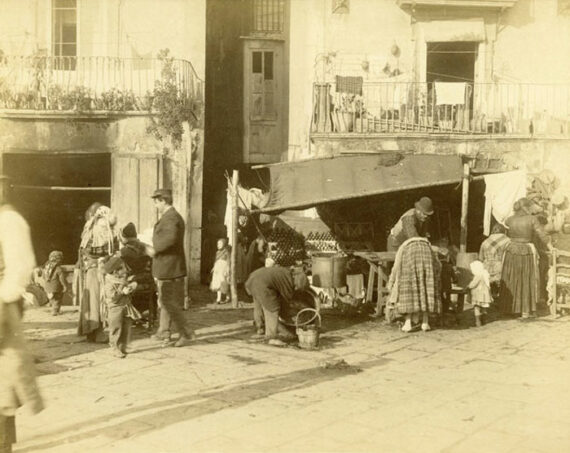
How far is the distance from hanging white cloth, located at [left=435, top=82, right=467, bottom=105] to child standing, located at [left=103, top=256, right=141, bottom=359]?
31.7ft

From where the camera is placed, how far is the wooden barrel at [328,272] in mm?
12281

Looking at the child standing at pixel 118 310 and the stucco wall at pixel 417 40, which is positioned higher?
the stucco wall at pixel 417 40

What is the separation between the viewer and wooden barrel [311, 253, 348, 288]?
12281 mm

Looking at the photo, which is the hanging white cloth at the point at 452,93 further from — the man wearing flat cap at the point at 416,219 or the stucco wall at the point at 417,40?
the man wearing flat cap at the point at 416,219

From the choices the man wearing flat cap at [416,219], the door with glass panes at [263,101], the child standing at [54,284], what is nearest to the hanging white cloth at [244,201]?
the child standing at [54,284]

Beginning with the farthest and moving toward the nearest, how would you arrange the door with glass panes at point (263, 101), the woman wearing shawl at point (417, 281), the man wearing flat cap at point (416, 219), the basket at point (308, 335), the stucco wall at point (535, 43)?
the door with glass panes at point (263, 101) < the stucco wall at point (535, 43) < the man wearing flat cap at point (416, 219) < the woman wearing shawl at point (417, 281) < the basket at point (308, 335)

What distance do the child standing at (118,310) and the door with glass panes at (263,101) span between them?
10647 mm

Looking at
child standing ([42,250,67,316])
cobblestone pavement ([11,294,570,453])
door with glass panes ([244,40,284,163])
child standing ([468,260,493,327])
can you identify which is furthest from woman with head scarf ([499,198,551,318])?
door with glass panes ([244,40,284,163])

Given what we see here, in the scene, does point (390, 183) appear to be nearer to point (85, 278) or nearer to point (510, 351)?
point (510, 351)

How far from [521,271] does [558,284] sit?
714 mm

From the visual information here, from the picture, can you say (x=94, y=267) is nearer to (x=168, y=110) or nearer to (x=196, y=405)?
(x=196, y=405)

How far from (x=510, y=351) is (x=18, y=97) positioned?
10546 millimetres

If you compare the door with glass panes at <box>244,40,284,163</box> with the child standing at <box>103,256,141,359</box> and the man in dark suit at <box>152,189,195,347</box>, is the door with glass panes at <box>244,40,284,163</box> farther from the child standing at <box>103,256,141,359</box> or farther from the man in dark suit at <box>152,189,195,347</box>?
the child standing at <box>103,256,141,359</box>

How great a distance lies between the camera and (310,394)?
7785 mm
